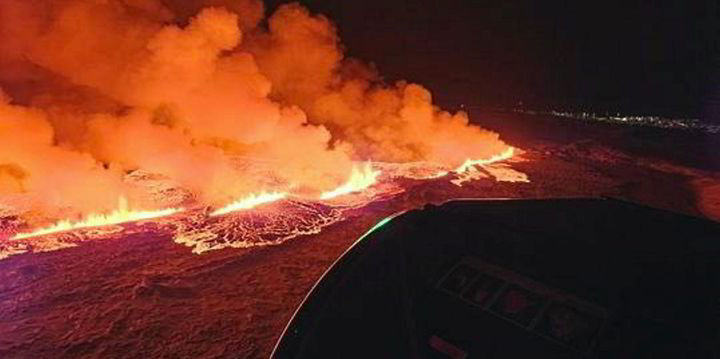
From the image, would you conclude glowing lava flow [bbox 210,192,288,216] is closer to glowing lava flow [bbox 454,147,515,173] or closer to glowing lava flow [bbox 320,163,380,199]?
glowing lava flow [bbox 320,163,380,199]

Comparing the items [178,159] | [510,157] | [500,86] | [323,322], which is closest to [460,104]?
[500,86]

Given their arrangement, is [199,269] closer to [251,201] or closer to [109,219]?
[109,219]

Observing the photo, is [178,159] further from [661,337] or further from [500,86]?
[500,86]

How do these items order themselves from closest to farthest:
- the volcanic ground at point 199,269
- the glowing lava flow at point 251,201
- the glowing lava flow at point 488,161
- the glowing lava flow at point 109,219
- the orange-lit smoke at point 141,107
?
the volcanic ground at point 199,269, the glowing lava flow at point 109,219, the glowing lava flow at point 251,201, the orange-lit smoke at point 141,107, the glowing lava flow at point 488,161

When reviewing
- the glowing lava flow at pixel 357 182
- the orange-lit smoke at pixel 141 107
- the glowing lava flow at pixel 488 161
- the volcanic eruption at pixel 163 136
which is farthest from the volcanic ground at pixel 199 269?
the orange-lit smoke at pixel 141 107

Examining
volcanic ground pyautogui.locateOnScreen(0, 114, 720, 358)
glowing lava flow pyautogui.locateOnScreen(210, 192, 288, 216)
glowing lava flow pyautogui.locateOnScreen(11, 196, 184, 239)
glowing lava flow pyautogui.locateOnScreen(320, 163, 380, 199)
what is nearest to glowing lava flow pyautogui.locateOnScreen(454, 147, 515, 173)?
volcanic ground pyautogui.locateOnScreen(0, 114, 720, 358)

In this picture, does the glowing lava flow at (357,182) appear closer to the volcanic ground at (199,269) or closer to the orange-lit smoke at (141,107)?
the orange-lit smoke at (141,107)

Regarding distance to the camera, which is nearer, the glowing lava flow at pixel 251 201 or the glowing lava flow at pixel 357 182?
the glowing lava flow at pixel 251 201
